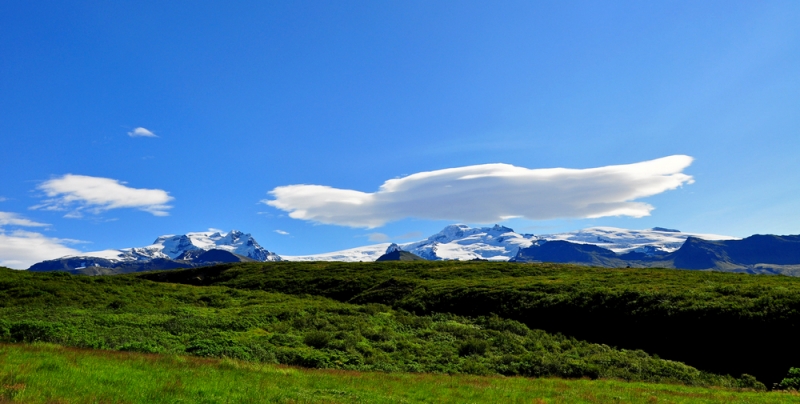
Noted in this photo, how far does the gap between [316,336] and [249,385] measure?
16.0 metres

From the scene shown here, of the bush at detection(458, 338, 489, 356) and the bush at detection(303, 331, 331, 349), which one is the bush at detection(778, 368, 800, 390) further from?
the bush at detection(303, 331, 331, 349)

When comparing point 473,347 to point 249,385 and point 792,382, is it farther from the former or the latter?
point 249,385

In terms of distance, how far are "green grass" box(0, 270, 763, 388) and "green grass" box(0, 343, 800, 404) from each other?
388 cm

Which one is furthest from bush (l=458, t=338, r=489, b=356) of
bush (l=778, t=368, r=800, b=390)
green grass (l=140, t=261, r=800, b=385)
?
bush (l=778, t=368, r=800, b=390)

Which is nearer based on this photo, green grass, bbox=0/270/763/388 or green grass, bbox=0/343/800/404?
green grass, bbox=0/343/800/404

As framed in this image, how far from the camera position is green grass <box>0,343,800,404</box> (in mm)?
14172

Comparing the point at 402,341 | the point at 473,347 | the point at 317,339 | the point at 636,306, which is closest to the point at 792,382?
the point at 636,306

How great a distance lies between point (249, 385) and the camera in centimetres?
1695

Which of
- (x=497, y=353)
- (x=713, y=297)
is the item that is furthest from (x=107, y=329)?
(x=713, y=297)

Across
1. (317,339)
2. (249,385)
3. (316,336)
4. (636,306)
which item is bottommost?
(317,339)

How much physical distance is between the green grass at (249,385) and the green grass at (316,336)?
3.88m

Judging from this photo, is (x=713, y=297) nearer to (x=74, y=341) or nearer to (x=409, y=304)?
(x=409, y=304)

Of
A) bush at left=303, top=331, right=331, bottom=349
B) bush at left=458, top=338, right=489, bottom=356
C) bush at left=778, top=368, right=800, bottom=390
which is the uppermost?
bush at left=303, top=331, right=331, bottom=349

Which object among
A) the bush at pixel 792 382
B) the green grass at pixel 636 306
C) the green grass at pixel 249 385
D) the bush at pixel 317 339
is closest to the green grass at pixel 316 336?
the bush at pixel 317 339
